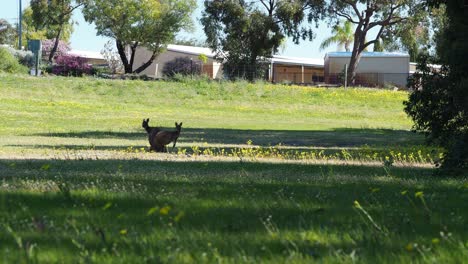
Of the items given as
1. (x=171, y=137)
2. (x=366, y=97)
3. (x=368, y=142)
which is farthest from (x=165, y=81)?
(x=171, y=137)

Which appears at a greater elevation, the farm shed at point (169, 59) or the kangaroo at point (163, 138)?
the farm shed at point (169, 59)

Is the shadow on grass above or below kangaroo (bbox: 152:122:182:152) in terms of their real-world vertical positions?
below

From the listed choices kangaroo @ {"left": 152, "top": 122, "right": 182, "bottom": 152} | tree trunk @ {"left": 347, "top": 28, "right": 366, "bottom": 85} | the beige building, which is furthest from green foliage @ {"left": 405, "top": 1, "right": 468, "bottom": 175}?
the beige building

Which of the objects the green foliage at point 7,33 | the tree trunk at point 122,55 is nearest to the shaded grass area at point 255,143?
the tree trunk at point 122,55

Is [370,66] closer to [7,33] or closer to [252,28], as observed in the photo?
[252,28]

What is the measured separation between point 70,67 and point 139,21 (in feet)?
46.5

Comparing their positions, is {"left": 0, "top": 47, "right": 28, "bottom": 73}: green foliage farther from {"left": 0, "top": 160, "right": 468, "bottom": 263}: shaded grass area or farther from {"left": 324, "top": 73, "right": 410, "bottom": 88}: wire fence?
{"left": 0, "top": 160, "right": 468, "bottom": 263}: shaded grass area

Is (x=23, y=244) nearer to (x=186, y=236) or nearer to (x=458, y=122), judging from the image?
(x=186, y=236)

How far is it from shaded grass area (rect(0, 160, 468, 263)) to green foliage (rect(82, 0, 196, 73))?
3010 inches

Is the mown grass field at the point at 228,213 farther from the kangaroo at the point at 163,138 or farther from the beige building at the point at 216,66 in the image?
the beige building at the point at 216,66

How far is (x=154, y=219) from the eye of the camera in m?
6.57

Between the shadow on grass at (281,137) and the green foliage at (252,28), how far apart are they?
35.1 metres

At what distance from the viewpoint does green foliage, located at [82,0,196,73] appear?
8594cm

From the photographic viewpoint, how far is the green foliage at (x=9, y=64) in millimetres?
66438
